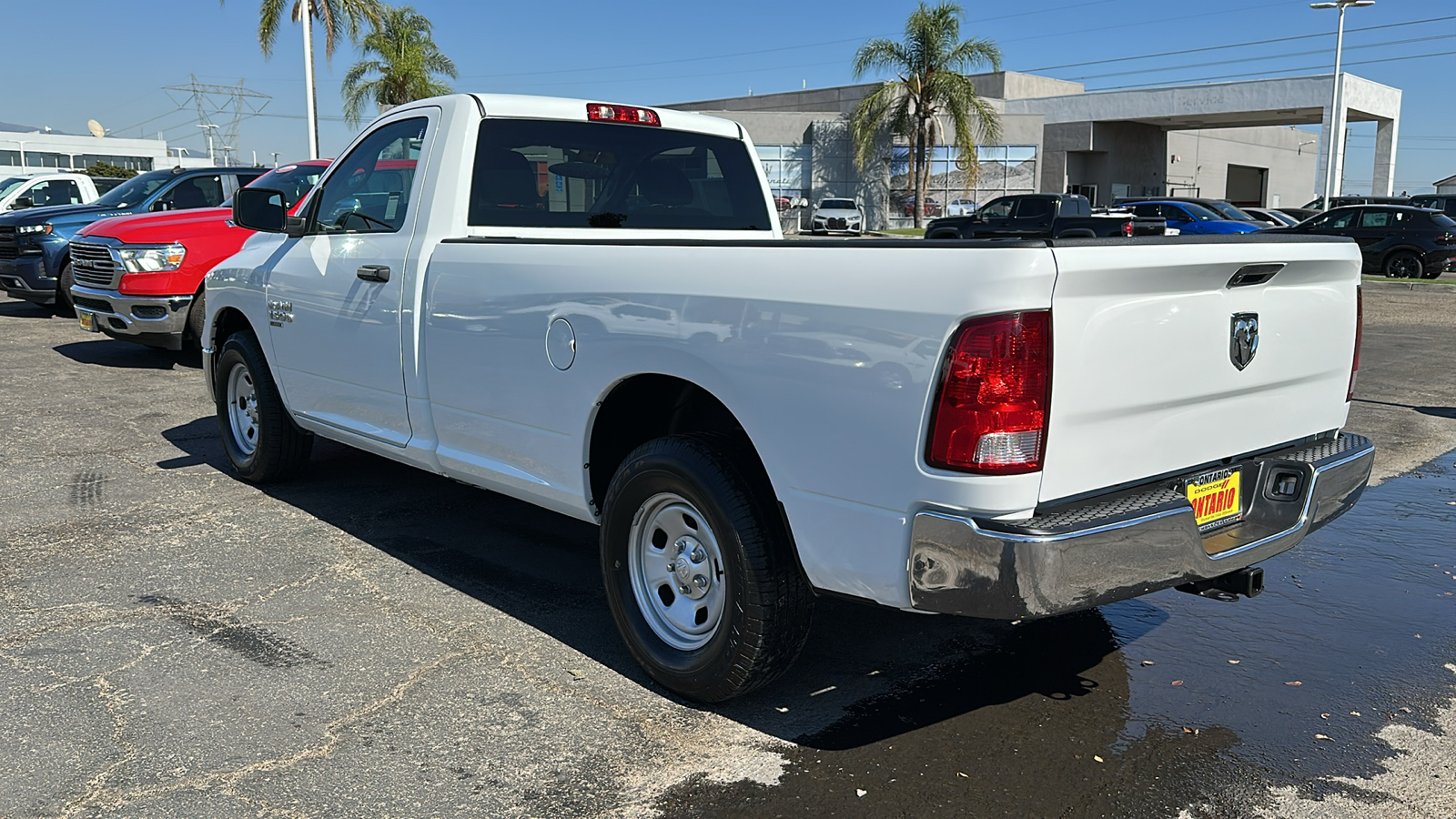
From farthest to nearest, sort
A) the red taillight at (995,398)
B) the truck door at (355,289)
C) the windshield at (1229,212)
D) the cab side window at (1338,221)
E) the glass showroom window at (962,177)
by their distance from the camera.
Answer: the glass showroom window at (962,177)
the windshield at (1229,212)
the cab side window at (1338,221)
the truck door at (355,289)
the red taillight at (995,398)

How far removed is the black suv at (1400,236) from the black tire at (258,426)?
21668 mm

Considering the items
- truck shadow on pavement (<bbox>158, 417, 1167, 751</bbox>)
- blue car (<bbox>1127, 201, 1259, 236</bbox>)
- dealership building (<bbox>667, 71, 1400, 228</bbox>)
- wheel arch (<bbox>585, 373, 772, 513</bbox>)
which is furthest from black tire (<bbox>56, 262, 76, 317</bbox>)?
dealership building (<bbox>667, 71, 1400, 228</bbox>)

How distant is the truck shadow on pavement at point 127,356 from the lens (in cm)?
1105

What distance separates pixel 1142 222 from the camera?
2388 centimetres

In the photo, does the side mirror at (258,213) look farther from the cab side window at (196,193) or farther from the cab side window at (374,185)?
the cab side window at (196,193)

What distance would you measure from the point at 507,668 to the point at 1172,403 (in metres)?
2.30

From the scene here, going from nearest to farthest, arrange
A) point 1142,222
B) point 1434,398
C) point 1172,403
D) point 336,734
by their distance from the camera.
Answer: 1. point 1172,403
2. point 336,734
3. point 1434,398
4. point 1142,222

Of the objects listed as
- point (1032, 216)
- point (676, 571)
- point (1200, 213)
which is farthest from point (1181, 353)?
point (1200, 213)

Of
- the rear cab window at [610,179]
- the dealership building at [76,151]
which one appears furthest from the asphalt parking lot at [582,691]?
the dealership building at [76,151]

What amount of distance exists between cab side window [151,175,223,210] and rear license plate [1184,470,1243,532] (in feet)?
42.9

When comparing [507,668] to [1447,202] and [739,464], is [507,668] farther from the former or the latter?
[1447,202]

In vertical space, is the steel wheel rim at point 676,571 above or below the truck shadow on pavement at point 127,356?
above

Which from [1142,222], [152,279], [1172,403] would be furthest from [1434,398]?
[1142,222]

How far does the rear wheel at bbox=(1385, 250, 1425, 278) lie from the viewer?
23859 millimetres
